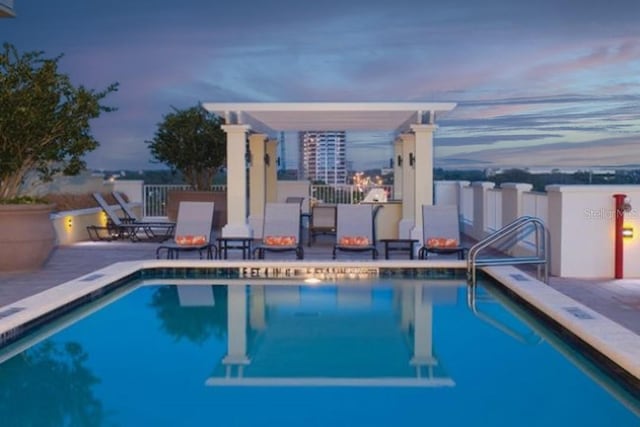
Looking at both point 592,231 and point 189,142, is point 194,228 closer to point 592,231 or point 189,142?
→ point 592,231

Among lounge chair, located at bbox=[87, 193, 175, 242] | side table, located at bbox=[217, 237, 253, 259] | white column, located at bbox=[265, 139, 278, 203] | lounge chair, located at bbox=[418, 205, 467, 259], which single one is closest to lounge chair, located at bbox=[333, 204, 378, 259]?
lounge chair, located at bbox=[418, 205, 467, 259]

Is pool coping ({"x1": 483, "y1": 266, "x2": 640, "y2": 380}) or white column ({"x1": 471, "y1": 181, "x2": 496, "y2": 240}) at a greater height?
white column ({"x1": 471, "y1": 181, "x2": 496, "y2": 240})

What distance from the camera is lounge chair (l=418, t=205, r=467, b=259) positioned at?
1040 cm

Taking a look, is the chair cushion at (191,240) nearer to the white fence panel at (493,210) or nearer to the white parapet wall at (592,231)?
the white parapet wall at (592,231)

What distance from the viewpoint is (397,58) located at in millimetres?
19219

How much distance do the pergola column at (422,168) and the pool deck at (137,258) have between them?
1.01m

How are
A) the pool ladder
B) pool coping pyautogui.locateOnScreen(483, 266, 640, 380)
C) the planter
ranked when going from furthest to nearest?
the planter < the pool ladder < pool coping pyautogui.locateOnScreen(483, 266, 640, 380)

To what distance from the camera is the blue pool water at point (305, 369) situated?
15.8 ft

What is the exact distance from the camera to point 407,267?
32.2ft

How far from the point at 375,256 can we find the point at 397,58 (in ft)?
32.9

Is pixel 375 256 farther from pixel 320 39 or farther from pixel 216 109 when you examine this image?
pixel 320 39

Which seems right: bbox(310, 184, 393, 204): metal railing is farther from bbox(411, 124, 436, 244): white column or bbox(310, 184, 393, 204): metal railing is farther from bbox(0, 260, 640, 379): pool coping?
bbox(0, 260, 640, 379): pool coping

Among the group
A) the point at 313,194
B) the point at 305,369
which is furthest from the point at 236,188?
the point at 305,369

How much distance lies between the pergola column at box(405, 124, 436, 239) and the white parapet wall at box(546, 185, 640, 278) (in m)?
3.19
